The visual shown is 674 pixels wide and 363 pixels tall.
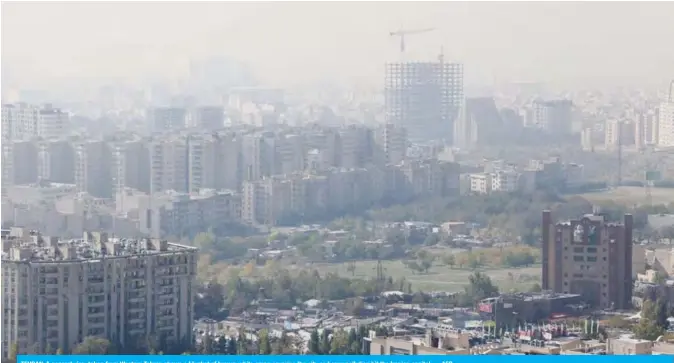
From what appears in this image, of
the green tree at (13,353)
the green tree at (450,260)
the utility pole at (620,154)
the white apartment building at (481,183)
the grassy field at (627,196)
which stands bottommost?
the green tree at (13,353)

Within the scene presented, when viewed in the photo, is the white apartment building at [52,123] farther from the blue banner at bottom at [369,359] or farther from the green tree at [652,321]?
the blue banner at bottom at [369,359]

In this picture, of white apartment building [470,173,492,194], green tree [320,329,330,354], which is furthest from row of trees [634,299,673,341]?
white apartment building [470,173,492,194]

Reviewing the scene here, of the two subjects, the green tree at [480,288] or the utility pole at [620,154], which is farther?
the utility pole at [620,154]

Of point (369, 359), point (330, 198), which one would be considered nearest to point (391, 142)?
point (330, 198)

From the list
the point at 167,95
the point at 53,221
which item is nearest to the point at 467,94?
the point at 167,95

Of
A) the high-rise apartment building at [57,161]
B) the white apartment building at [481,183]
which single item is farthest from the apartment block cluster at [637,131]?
the high-rise apartment building at [57,161]

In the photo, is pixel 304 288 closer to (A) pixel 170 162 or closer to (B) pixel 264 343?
(B) pixel 264 343
